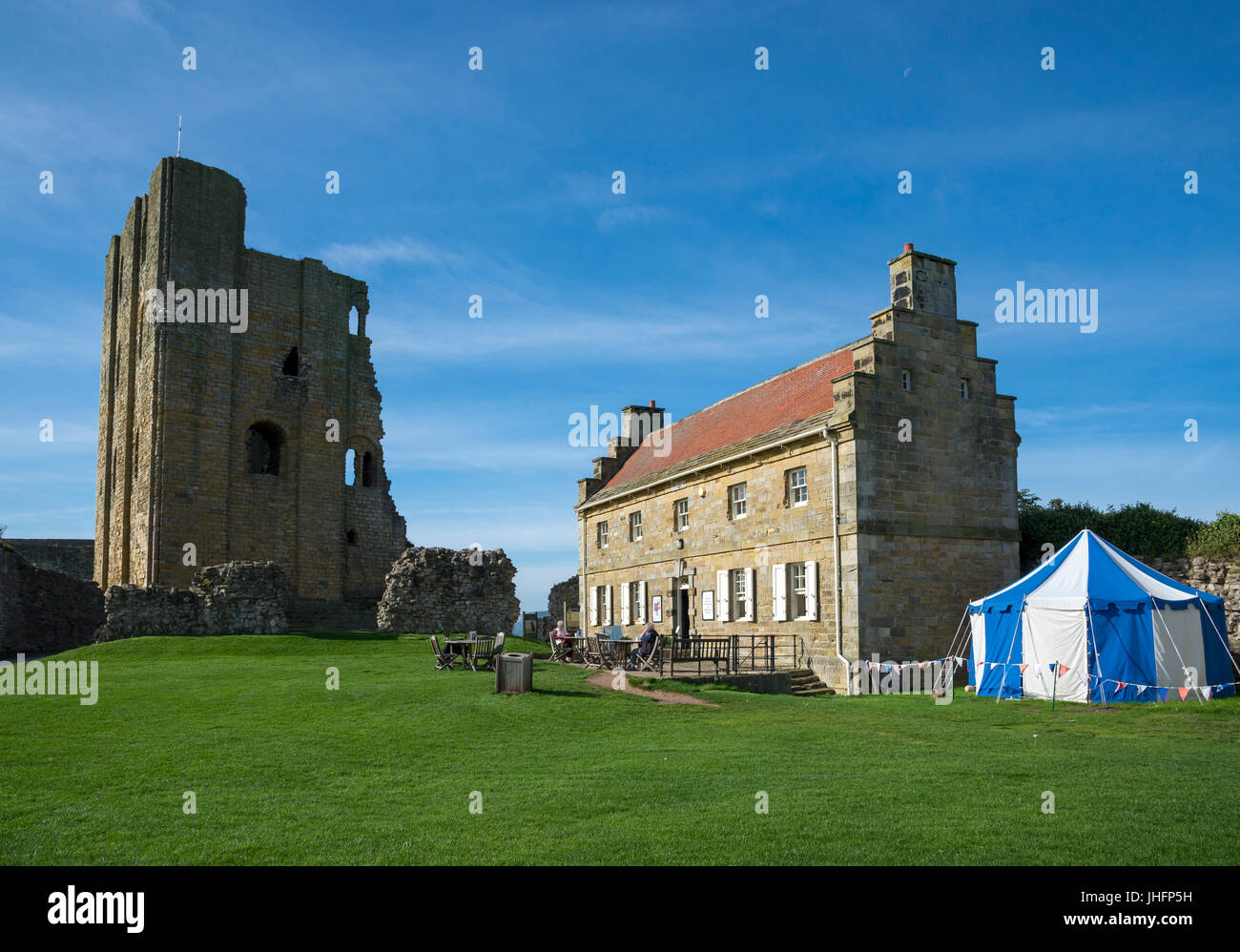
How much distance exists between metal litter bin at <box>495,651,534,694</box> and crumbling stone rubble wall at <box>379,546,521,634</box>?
1447cm

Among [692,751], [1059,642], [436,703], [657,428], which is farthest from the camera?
[657,428]

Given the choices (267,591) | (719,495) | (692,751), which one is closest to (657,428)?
(719,495)

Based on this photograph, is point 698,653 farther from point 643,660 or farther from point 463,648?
point 463,648

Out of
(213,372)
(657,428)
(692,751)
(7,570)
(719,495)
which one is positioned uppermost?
(213,372)

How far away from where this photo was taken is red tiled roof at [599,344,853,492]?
83.0 ft

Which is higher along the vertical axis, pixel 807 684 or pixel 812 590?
pixel 812 590

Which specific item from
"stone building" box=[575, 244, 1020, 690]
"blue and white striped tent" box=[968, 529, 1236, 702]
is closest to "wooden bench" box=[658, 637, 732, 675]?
"stone building" box=[575, 244, 1020, 690]

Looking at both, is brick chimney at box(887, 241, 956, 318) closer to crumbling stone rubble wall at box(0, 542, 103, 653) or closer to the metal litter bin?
the metal litter bin

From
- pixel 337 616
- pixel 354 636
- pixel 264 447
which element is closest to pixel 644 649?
pixel 354 636

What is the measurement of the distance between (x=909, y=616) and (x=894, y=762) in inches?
462

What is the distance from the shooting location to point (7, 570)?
1264 inches

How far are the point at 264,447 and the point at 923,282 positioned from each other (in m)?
31.2

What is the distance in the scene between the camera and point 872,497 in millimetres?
21891

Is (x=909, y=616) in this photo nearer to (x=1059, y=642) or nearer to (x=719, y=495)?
(x=1059, y=642)
